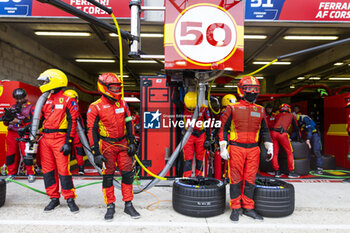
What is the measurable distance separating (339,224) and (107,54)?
34.7ft

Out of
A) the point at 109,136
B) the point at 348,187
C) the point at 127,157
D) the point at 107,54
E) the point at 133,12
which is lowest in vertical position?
the point at 348,187

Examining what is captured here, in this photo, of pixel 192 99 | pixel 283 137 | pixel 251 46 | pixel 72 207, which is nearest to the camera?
pixel 72 207

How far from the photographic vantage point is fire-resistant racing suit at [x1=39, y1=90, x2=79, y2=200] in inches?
140

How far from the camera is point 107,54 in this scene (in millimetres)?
11312

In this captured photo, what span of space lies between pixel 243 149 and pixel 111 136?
6.13ft

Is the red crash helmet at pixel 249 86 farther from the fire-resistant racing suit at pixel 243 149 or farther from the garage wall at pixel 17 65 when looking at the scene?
the garage wall at pixel 17 65

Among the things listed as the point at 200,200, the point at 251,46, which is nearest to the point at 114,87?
the point at 200,200

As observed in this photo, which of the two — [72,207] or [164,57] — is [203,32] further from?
[72,207]

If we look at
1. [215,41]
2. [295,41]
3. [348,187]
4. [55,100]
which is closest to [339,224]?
[348,187]

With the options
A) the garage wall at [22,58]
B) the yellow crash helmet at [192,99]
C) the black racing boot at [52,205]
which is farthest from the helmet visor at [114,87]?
the garage wall at [22,58]

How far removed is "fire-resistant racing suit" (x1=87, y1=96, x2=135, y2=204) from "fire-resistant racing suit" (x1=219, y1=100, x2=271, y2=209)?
144 cm

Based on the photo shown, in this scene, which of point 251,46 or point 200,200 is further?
point 251,46

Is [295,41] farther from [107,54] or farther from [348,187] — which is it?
[107,54]

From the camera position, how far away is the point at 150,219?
333 cm
